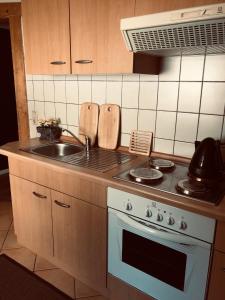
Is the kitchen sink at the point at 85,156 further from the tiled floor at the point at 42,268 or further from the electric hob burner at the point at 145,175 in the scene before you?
the tiled floor at the point at 42,268

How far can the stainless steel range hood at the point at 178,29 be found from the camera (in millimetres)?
979

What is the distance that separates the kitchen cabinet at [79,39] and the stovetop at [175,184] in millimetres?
586

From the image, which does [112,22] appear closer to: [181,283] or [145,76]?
[145,76]

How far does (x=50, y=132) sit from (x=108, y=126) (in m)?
0.54

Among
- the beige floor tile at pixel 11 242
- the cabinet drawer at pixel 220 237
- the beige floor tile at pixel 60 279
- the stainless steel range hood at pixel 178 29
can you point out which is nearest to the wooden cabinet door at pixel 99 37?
the stainless steel range hood at pixel 178 29

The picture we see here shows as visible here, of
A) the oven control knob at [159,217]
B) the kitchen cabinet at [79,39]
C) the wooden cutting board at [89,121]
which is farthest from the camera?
the wooden cutting board at [89,121]

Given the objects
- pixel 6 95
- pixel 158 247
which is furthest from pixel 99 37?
pixel 6 95

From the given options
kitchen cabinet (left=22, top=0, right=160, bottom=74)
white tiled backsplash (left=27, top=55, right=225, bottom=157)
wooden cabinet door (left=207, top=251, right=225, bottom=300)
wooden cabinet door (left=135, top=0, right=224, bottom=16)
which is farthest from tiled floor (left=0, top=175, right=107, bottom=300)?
wooden cabinet door (left=135, top=0, right=224, bottom=16)

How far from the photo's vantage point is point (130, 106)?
1.83 meters

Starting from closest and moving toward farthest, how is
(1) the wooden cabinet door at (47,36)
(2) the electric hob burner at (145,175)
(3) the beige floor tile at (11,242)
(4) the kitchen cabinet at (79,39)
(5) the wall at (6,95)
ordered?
(2) the electric hob burner at (145,175)
(4) the kitchen cabinet at (79,39)
(1) the wooden cabinet door at (47,36)
(3) the beige floor tile at (11,242)
(5) the wall at (6,95)

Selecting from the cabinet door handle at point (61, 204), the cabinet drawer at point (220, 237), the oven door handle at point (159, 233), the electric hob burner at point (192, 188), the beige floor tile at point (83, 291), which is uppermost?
the electric hob burner at point (192, 188)

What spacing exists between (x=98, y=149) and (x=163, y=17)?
43.1 inches

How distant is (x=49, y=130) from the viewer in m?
2.17

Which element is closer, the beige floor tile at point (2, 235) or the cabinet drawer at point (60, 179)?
the cabinet drawer at point (60, 179)
